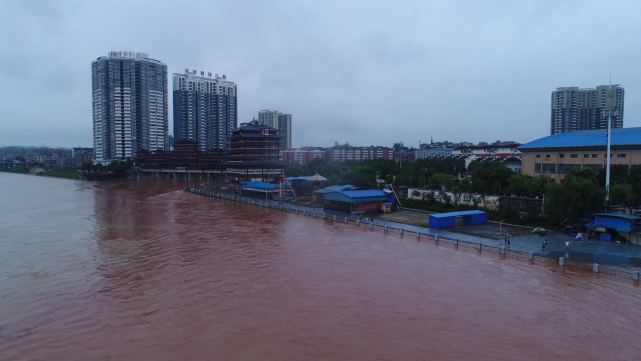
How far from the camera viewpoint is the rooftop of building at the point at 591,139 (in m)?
34.1

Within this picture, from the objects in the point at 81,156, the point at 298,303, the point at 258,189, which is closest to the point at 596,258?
the point at 298,303

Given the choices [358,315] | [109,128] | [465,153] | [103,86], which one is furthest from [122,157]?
[358,315]

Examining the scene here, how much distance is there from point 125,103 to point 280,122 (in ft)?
175

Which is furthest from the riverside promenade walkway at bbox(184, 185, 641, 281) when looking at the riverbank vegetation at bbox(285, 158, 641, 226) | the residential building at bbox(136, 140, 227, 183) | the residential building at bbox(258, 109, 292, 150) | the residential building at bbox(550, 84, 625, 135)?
the residential building at bbox(258, 109, 292, 150)

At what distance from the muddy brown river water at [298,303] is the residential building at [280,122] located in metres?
107

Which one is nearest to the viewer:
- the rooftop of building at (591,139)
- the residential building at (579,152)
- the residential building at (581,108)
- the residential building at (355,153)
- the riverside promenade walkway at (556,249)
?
the riverside promenade walkway at (556,249)

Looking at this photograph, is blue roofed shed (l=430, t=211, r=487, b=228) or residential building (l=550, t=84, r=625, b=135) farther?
residential building (l=550, t=84, r=625, b=135)

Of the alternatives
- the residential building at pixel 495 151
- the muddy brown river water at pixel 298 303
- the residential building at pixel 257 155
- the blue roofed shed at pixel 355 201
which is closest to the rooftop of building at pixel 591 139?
the blue roofed shed at pixel 355 201

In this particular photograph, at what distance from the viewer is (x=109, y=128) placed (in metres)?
88.8

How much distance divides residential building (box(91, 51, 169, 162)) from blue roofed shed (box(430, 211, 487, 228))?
79024 mm

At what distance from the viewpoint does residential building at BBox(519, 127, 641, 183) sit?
110 ft

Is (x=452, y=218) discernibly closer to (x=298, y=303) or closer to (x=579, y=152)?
(x=298, y=303)

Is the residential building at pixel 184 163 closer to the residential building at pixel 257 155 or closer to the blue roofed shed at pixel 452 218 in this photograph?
the residential building at pixel 257 155

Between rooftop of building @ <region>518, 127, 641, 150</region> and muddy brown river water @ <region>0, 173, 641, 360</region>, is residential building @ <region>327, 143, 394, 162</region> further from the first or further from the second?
muddy brown river water @ <region>0, 173, 641, 360</region>
